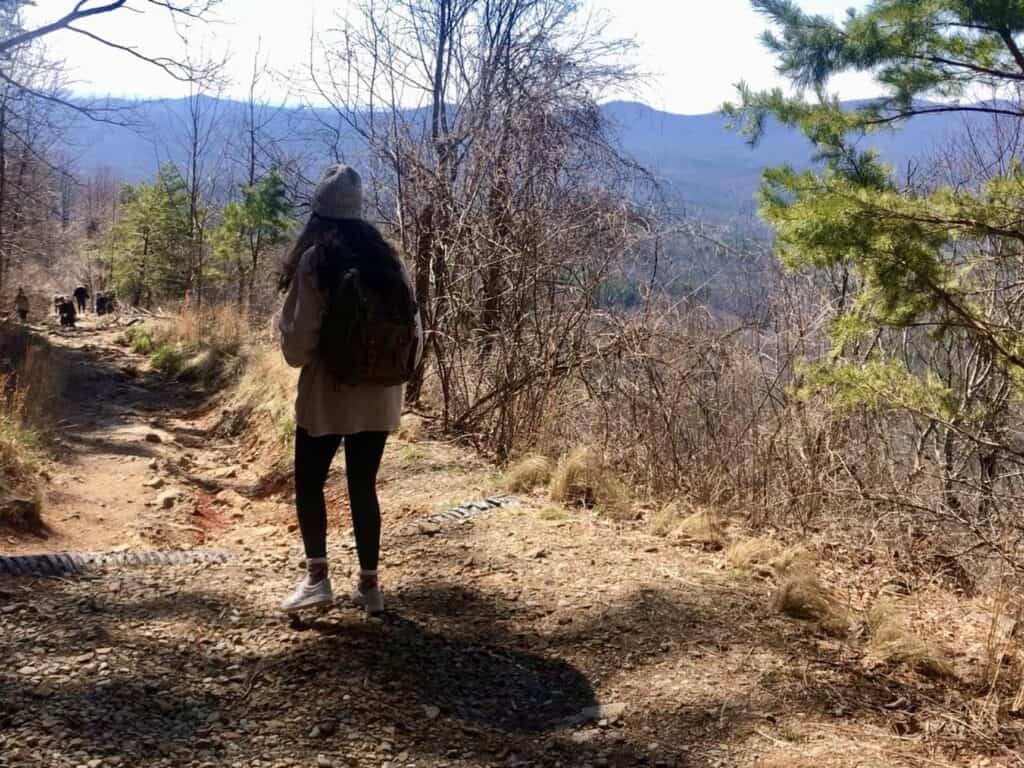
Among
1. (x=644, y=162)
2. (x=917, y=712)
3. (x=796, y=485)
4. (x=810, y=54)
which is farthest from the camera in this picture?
(x=644, y=162)

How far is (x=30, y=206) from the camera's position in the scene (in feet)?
79.4

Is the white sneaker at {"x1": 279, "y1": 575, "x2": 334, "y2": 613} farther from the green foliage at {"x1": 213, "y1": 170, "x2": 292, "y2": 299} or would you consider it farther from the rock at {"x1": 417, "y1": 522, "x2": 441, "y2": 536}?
the green foliage at {"x1": 213, "y1": 170, "x2": 292, "y2": 299}

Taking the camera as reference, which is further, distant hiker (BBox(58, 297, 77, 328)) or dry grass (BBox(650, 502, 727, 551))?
distant hiker (BBox(58, 297, 77, 328))

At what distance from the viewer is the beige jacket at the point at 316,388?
10.7 feet

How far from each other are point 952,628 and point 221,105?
27.2m

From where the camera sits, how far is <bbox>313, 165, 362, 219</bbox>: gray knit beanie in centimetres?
335

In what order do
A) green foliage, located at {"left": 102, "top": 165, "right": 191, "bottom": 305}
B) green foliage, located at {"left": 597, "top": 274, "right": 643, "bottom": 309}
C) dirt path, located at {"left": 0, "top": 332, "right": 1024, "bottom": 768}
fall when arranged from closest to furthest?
dirt path, located at {"left": 0, "top": 332, "right": 1024, "bottom": 768}
green foliage, located at {"left": 597, "top": 274, "right": 643, "bottom": 309}
green foliage, located at {"left": 102, "top": 165, "right": 191, "bottom": 305}

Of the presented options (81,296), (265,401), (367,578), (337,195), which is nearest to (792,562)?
(367,578)

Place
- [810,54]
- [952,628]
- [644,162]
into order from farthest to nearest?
1. [644,162]
2. [810,54]
3. [952,628]

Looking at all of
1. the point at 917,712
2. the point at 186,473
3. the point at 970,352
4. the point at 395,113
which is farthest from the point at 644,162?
the point at 917,712

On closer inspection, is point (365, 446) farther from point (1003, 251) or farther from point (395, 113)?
point (395, 113)

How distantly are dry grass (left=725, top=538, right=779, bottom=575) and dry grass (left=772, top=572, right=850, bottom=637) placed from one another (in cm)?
44

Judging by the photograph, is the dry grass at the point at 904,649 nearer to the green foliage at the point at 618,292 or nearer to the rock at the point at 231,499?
the green foliage at the point at 618,292

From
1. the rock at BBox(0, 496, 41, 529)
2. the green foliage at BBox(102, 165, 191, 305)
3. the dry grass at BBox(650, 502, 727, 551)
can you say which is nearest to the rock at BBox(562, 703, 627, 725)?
the dry grass at BBox(650, 502, 727, 551)
